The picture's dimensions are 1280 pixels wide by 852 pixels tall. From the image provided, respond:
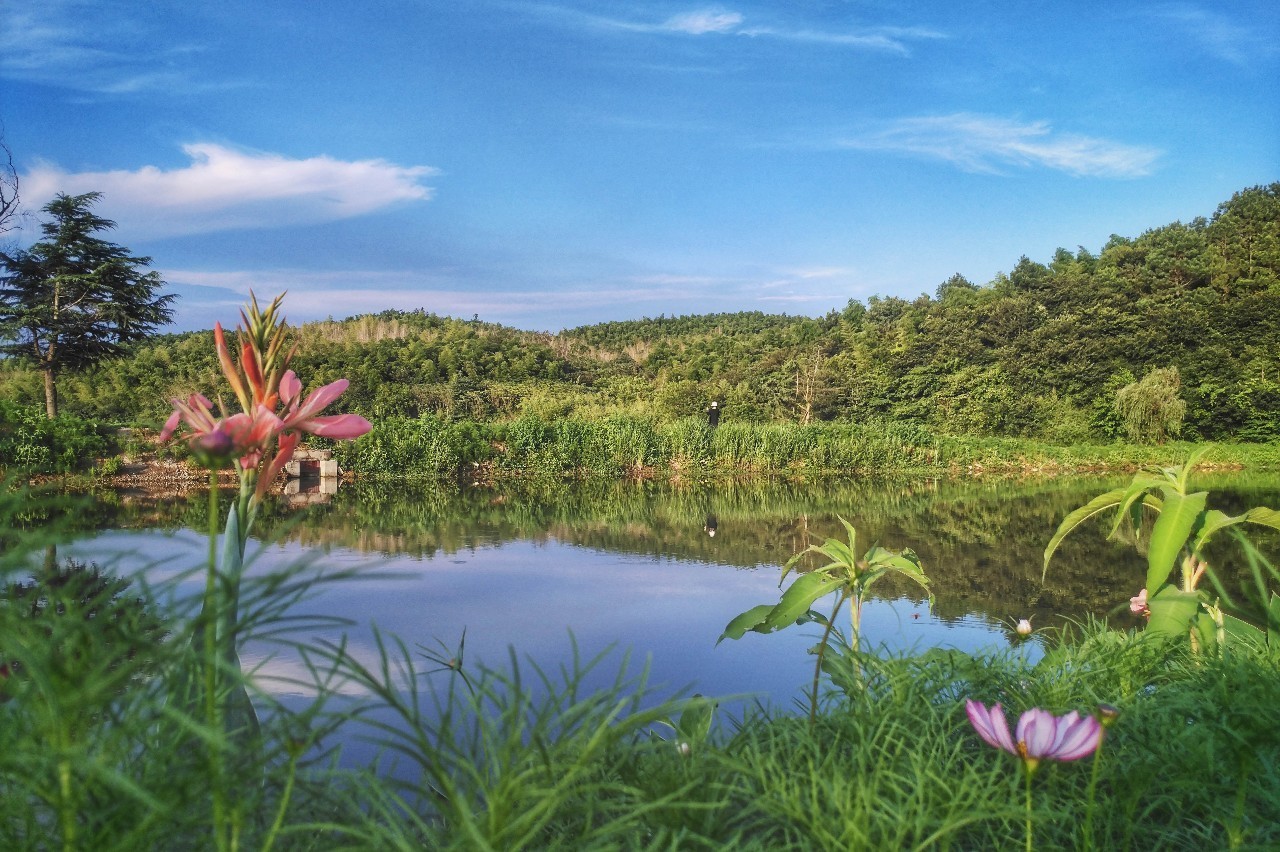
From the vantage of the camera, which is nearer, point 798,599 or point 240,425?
point 240,425

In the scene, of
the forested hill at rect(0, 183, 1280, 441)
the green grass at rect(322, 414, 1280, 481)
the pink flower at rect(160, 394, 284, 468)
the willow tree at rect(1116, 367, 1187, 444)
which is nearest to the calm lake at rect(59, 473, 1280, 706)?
the pink flower at rect(160, 394, 284, 468)

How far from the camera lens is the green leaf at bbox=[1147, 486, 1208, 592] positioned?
5.91 ft

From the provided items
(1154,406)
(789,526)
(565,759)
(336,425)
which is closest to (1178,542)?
(565,759)

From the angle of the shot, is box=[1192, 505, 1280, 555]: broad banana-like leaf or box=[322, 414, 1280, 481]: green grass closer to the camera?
box=[1192, 505, 1280, 555]: broad banana-like leaf

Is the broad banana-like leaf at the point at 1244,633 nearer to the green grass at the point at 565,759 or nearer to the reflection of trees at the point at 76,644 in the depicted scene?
the green grass at the point at 565,759

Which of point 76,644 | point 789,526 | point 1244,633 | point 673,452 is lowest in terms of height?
point 789,526

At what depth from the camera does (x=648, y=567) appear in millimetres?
4777

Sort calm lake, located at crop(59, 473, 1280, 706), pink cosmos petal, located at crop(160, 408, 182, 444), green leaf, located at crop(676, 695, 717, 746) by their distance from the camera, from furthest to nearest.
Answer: calm lake, located at crop(59, 473, 1280, 706) < green leaf, located at crop(676, 695, 717, 746) < pink cosmos petal, located at crop(160, 408, 182, 444)

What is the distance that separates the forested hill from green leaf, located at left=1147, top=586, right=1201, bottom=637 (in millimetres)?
14498

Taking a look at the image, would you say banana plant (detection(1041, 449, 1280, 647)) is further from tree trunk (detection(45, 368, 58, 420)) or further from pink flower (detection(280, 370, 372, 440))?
tree trunk (detection(45, 368, 58, 420))

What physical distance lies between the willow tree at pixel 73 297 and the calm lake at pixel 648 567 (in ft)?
24.8

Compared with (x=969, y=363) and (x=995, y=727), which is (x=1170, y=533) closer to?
(x=995, y=727)

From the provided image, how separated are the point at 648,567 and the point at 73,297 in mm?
13178

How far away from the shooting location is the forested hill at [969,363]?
17219 millimetres
